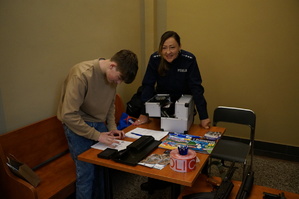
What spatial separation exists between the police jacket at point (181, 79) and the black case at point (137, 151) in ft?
1.87

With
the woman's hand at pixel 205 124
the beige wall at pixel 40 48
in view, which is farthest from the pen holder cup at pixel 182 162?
the beige wall at pixel 40 48

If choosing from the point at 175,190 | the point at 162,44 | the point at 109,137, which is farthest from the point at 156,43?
the point at 175,190

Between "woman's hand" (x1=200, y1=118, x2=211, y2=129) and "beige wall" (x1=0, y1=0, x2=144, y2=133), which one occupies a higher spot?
"beige wall" (x1=0, y1=0, x2=144, y2=133)

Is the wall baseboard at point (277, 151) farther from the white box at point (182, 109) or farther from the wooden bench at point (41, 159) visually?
the wooden bench at point (41, 159)

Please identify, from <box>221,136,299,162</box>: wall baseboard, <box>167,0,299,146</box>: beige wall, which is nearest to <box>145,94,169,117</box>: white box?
<box>167,0,299,146</box>: beige wall

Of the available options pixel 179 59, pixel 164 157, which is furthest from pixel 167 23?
pixel 164 157

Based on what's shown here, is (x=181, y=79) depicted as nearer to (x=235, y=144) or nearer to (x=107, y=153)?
(x=235, y=144)

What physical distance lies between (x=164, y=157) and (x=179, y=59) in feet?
3.08

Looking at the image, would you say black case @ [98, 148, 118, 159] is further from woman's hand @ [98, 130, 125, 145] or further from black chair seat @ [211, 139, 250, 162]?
black chair seat @ [211, 139, 250, 162]

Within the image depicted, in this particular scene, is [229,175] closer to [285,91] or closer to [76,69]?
[76,69]

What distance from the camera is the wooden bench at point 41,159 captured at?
1655mm

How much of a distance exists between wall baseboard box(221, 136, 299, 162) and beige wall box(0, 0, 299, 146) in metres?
0.08

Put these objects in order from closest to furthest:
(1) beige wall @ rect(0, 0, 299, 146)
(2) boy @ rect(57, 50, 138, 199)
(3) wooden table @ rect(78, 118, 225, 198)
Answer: (3) wooden table @ rect(78, 118, 225, 198)
(2) boy @ rect(57, 50, 138, 199)
(1) beige wall @ rect(0, 0, 299, 146)

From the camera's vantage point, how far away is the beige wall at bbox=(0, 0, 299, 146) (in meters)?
1.93
